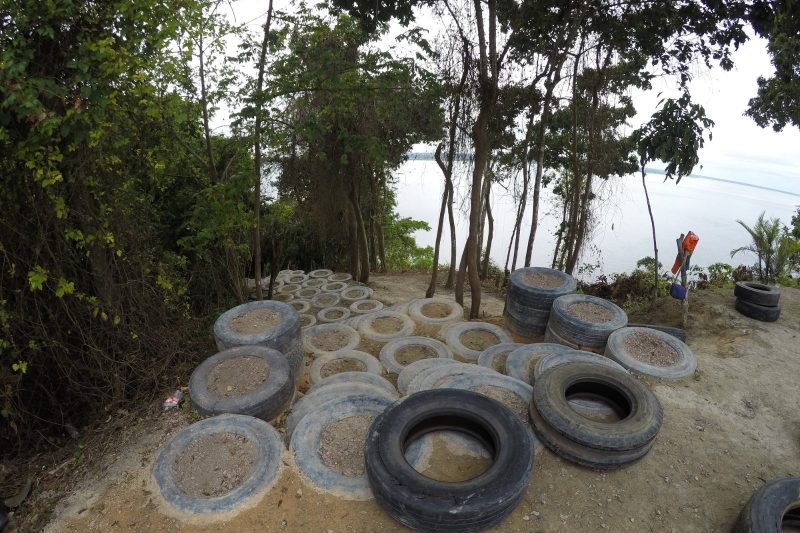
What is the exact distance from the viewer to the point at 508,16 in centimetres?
714

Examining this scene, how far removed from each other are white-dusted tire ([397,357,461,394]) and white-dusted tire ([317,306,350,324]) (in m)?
3.05

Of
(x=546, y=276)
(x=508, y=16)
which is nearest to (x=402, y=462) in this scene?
(x=546, y=276)

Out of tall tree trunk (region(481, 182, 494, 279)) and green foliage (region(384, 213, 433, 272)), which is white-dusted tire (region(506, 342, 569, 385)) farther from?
green foliage (region(384, 213, 433, 272))

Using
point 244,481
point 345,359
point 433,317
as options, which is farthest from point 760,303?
point 244,481

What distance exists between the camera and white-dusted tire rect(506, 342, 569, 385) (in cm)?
505

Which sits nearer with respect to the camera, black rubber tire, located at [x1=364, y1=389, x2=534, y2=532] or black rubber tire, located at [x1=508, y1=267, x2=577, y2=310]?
black rubber tire, located at [x1=364, y1=389, x2=534, y2=532]

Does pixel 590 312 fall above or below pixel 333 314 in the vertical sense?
above

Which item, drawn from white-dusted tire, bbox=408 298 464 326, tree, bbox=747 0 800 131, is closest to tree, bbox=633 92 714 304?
tree, bbox=747 0 800 131

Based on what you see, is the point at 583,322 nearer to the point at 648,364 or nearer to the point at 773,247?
the point at 648,364

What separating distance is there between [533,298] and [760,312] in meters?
3.80

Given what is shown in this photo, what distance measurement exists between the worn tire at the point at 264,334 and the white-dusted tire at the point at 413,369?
1.66 meters

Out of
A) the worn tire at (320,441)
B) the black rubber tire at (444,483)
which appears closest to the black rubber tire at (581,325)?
the black rubber tire at (444,483)

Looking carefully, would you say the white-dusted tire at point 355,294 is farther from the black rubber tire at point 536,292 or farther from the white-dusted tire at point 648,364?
the white-dusted tire at point 648,364

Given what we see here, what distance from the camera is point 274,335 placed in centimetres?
524
